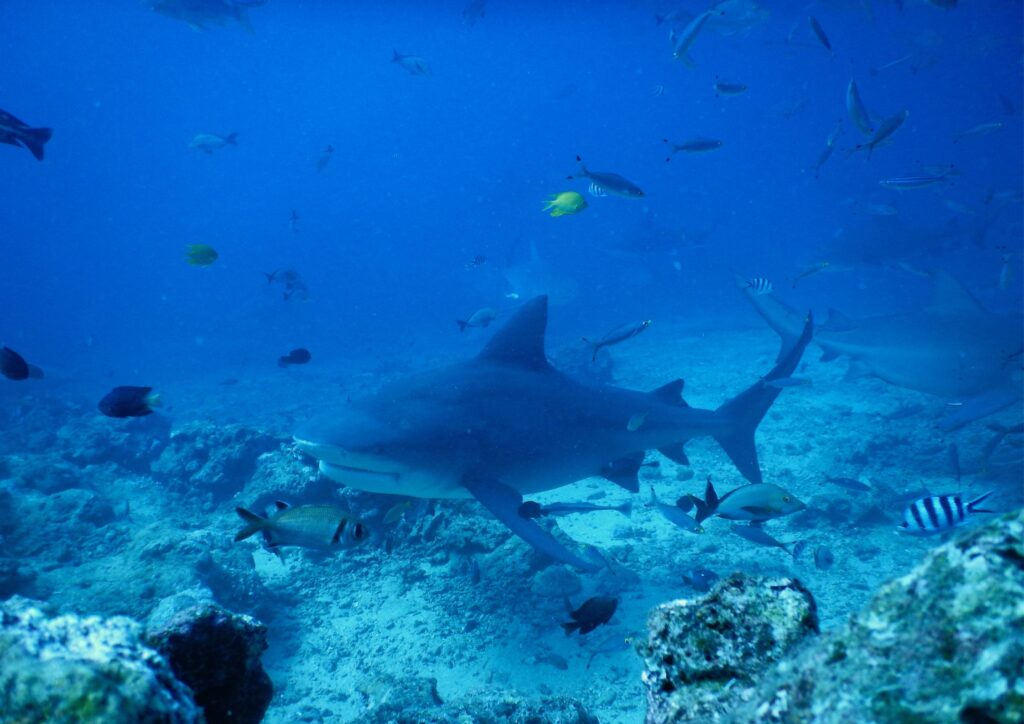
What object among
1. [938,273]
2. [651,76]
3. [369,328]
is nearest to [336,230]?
[651,76]

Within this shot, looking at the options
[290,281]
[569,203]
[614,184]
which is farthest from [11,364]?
[614,184]

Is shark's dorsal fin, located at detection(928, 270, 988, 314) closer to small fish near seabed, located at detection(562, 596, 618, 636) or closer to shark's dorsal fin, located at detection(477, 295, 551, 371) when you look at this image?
shark's dorsal fin, located at detection(477, 295, 551, 371)

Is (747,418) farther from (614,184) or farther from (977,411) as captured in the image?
(614,184)

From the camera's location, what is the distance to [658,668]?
64.7 inches

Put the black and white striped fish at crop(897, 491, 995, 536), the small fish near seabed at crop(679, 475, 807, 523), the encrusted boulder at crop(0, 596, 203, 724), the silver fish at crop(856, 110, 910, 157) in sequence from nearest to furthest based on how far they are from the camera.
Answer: the encrusted boulder at crop(0, 596, 203, 724)
the black and white striped fish at crop(897, 491, 995, 536)
the small fish near seabed at crop(679, 475, 807, 523)
the silver fish at crop(856, 110, 910, 157)

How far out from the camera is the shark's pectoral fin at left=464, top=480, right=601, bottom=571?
434cm

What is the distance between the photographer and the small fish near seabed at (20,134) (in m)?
4.99

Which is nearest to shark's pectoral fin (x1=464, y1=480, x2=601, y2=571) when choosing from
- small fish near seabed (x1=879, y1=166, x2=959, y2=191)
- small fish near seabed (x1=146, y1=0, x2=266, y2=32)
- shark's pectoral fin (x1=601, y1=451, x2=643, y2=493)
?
shark's pectoral fin (x1=601, y1=451, x2=643, y2=493)

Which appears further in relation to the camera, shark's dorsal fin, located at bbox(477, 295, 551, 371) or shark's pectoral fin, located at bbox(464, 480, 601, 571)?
shark's dorsal fin, located at bbox(477, 295, 551, 371)

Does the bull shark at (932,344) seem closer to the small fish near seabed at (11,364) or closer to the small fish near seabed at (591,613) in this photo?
the small fish near seabed at (591,613)

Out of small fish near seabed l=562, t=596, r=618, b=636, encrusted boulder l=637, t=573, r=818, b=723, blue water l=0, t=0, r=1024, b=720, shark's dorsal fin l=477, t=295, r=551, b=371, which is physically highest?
encrusted boulder l=637, t=573, r=818, b=723

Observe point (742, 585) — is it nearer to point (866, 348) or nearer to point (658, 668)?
point (658, 668)

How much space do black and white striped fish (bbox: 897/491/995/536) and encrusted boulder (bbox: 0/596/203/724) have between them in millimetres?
4980

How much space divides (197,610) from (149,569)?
14.6ft
